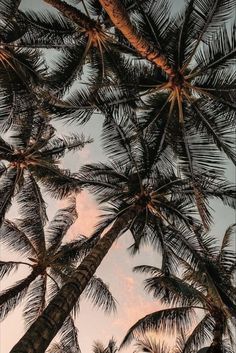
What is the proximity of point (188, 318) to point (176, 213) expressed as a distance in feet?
11.1

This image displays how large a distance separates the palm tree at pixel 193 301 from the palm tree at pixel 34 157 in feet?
12.3

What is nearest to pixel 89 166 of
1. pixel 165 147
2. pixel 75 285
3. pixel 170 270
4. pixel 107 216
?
pixel 107 216

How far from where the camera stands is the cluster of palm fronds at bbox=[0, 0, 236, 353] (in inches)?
342

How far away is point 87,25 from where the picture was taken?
8.27 meters

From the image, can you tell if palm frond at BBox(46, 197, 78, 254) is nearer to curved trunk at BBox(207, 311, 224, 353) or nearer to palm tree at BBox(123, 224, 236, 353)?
palm tree at BBox(123, 224, 236, 353)

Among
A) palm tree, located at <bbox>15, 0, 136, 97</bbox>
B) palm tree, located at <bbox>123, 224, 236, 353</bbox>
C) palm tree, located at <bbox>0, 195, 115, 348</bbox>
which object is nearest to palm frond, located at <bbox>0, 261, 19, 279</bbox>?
palm tree, located at <bbox>0, 195, 115, 348</bbox>

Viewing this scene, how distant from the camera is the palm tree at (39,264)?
13164 mm

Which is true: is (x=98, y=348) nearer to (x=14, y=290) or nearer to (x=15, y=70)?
(x=14, y=290)

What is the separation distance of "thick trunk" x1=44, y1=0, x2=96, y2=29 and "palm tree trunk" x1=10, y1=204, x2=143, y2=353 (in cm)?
434

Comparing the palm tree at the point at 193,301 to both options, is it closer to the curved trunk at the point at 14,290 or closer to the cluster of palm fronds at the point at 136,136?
the cluster of palm fronds at the point at 136,136

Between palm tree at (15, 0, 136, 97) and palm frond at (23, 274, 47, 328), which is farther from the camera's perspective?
A: palm frond at (23, 274, 47, 328)

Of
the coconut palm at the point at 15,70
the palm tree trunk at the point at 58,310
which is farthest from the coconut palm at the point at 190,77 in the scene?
the palm tree trunk at the point at 58,310

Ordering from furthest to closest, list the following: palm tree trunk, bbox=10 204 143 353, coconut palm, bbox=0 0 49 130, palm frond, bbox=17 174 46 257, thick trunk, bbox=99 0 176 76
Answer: palm frond, bbox=17 174 46 257 → coconut palm, bbox=0 0 49 130 → thick trunk, bbox=99 0 176 76 → palm tree trunk, bbox=10 204 143 353

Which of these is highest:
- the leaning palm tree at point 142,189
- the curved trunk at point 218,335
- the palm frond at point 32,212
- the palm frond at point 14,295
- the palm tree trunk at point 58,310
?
the leaning palm tree at point 142,189
